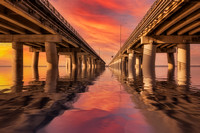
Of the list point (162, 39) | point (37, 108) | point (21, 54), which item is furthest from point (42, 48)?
point (37, 108)

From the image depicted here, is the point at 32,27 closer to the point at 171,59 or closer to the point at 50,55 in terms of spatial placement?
the point at 50,55

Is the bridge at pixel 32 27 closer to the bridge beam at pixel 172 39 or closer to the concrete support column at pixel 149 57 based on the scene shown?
the bridge beam at pixel 172 39

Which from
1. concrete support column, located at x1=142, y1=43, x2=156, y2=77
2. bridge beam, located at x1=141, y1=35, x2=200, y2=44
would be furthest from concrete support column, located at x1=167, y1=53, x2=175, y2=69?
concrete support column, located at x1=142, y1=43, x2=156, y2=77

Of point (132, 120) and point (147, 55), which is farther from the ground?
point (147, 55)

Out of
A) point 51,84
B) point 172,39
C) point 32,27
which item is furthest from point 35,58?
point 51,84

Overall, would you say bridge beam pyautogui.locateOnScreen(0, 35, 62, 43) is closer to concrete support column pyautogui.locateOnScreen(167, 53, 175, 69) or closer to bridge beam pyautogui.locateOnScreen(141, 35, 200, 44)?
bridge beam pyautogui.locateOnScreen(141, 35, 200, 44)

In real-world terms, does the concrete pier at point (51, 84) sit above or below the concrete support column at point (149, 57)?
below

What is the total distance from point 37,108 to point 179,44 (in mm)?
33038

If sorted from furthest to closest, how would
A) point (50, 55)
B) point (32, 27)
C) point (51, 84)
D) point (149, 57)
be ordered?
point (50, 55) < point (149, 57) < point (32, 27) < point (51, 84)

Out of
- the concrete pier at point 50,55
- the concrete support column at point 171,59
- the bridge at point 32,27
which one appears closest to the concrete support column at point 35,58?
the bridge at point 32,27

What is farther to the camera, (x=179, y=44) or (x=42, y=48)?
(x=42, y=48)

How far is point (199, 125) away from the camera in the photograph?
10.2 feet

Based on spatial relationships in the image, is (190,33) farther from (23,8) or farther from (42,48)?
(42,48)

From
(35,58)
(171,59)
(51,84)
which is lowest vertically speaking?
(51,84)
